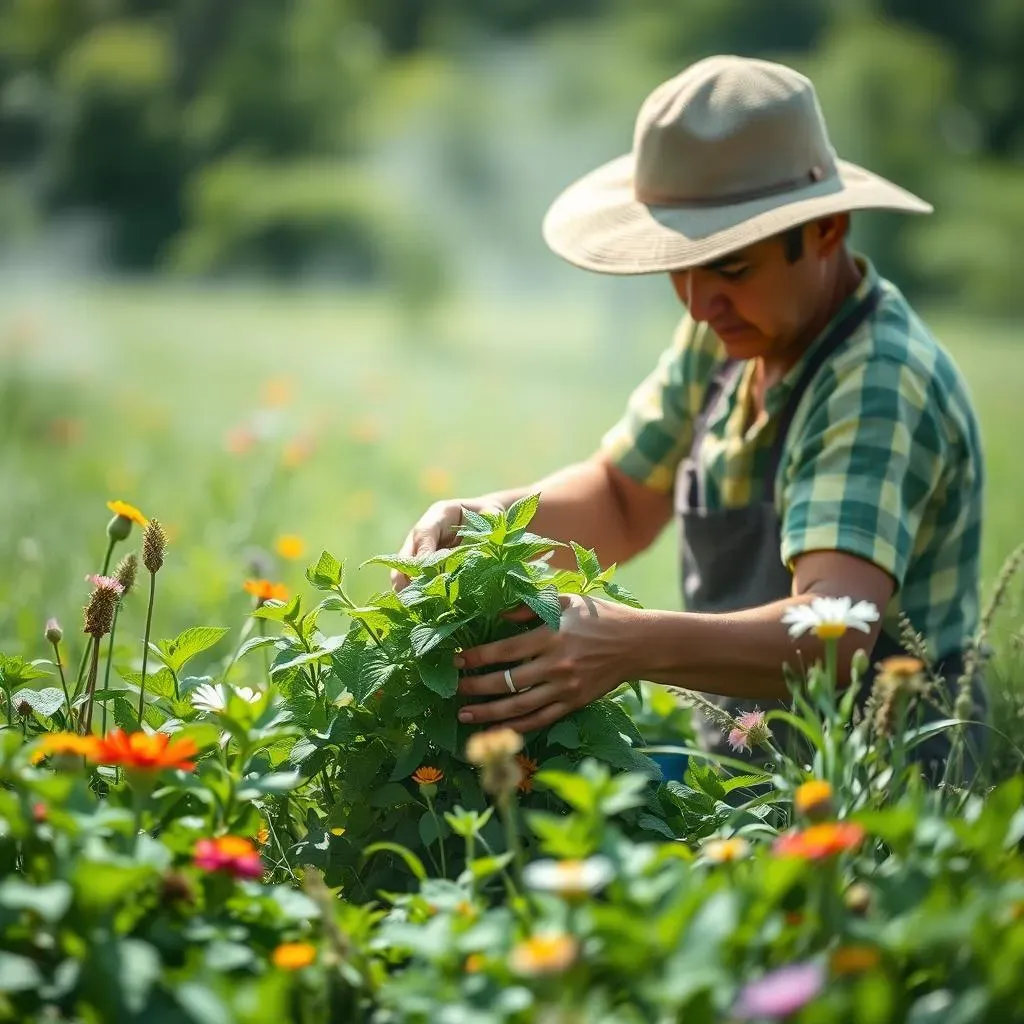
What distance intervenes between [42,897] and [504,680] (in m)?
0.57

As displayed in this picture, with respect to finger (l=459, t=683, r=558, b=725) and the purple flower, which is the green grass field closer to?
finger (l=459, t=683, r=558, b=725)

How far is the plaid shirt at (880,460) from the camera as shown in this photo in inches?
71.7

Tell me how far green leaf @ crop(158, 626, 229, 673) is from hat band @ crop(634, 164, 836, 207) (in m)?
0.86

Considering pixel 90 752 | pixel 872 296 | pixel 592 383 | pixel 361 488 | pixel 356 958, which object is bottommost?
→ pixel 592 383

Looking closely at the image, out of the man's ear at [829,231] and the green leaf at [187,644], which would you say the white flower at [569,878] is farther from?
the man's ear at [829,231]

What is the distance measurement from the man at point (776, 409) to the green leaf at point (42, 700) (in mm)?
442

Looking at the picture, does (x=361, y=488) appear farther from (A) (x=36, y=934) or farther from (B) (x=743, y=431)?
(A) (x=36, y=934)

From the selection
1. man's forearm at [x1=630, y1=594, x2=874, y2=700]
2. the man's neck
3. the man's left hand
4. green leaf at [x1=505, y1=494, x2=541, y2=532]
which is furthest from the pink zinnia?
the man's neck

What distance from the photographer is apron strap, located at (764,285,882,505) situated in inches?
78.5

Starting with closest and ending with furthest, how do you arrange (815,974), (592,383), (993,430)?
(815,974) < (993,430) < (592,383)

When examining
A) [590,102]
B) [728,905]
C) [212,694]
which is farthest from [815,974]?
[590,102]

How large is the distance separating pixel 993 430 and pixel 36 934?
5.46 metres

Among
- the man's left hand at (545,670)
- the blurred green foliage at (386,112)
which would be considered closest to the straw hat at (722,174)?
the man's left hand at (545,670)

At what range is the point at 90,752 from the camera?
1.17m
